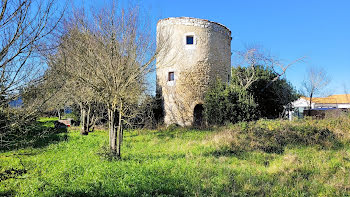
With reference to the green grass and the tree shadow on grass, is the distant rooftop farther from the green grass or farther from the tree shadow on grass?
the tree shadow on grass

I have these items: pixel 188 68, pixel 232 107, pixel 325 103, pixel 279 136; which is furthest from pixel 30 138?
pixel 325 103

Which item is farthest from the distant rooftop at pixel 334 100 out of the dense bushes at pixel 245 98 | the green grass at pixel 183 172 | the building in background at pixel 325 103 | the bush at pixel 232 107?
the green grass at pixel 183 172

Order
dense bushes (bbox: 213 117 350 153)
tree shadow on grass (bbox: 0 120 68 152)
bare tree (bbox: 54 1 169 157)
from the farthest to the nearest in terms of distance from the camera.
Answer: dense bushes (bbox: 213 117 350 153)
bare tree (bbox: 54 1 169 157)
tree shadow on grass (bbox: 0 120 68 152)

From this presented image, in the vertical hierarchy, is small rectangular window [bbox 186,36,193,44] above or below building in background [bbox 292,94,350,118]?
above

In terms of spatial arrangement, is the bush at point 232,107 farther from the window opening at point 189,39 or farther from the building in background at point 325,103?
the building in background at point 325,103

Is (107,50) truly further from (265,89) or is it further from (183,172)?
(265,89)

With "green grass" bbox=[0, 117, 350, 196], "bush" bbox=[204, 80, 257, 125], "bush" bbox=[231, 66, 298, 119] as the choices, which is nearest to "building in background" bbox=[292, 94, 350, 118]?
"bush" bbox=[231, 66, 298, 119]

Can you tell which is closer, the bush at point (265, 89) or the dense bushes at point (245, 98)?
the dense bushes at point (245, 98)

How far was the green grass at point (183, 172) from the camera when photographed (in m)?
4.27

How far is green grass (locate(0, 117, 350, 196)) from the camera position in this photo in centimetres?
427

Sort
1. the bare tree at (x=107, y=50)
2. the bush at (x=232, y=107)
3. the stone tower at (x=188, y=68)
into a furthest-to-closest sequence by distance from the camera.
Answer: the stone tower at (x=188, y=68) < the bush at (x=232, y=107) < the bare tree at (x=107, y=50)

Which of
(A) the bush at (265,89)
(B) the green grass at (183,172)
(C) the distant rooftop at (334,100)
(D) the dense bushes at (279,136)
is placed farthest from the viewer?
(C) the distant rooftop at (334,100)

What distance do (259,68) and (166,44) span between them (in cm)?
1080

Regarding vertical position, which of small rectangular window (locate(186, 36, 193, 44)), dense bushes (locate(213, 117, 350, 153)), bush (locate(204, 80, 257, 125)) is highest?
small rectangular window (locate(186, 36, 193, 44))
